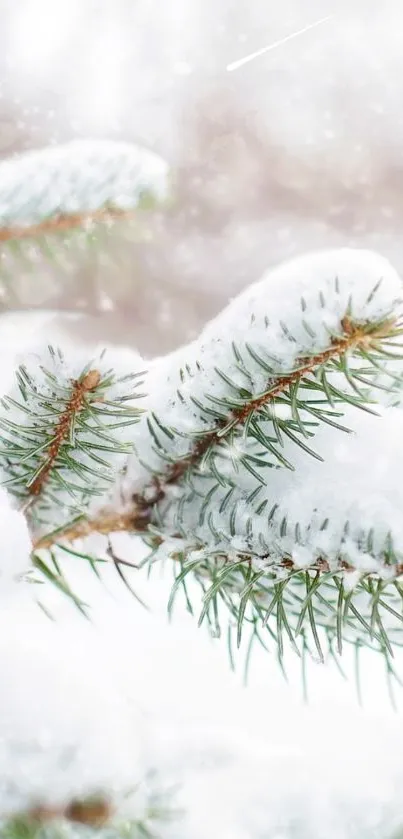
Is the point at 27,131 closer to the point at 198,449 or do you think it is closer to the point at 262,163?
the point at 262,163

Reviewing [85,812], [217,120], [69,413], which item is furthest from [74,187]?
[217,120]

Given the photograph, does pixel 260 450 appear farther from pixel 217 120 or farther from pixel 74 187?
pixel 217 120

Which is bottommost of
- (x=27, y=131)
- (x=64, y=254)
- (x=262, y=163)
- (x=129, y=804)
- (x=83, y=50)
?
(x=129, y=804)

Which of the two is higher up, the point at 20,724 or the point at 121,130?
the point at 121,130

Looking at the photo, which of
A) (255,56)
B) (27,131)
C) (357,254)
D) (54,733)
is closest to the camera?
(357,254)

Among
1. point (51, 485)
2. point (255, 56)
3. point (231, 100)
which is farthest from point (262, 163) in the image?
point (51, 485)
